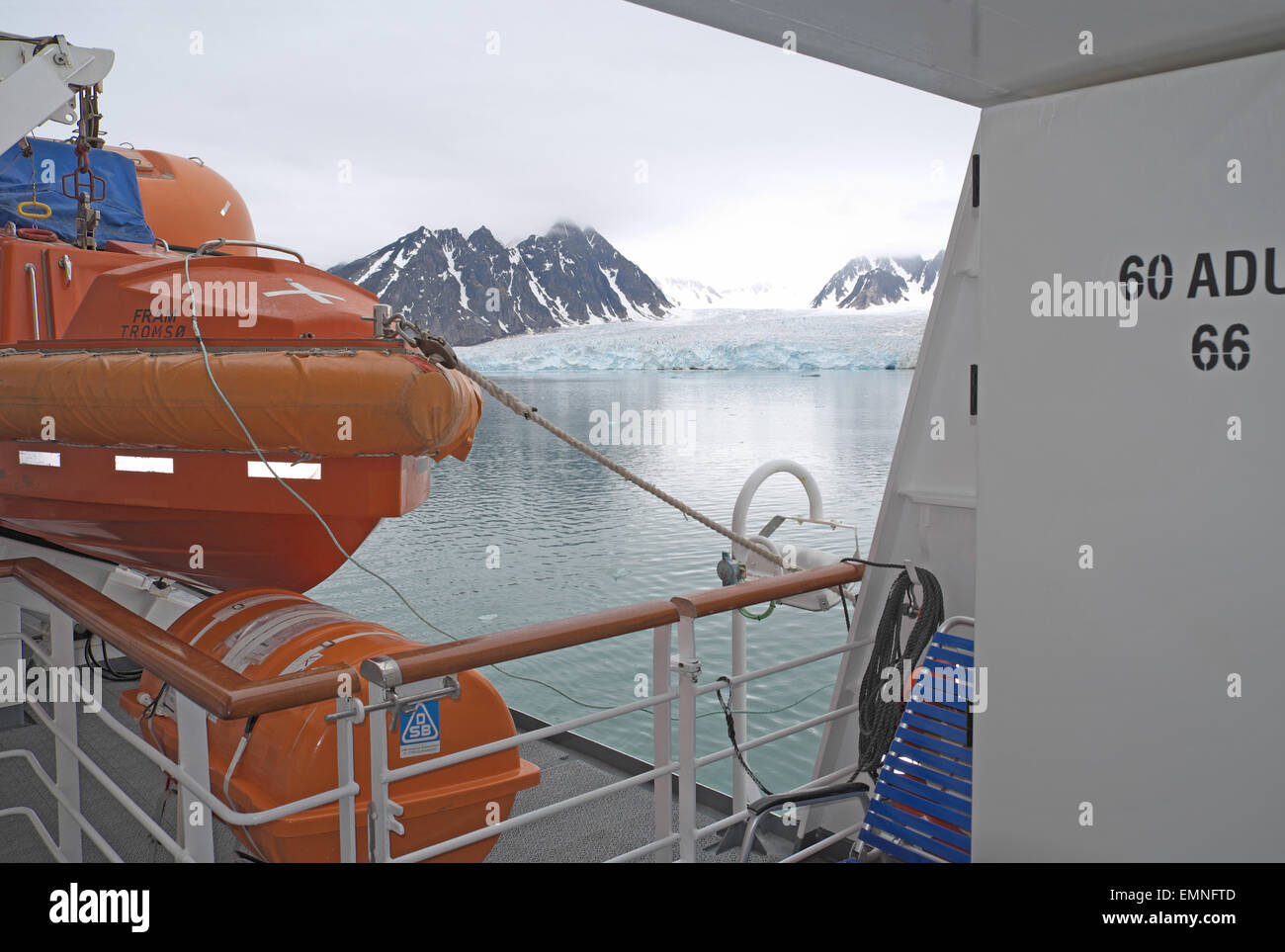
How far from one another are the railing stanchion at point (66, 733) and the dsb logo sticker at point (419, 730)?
561mm

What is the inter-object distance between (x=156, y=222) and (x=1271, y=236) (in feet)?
15.5

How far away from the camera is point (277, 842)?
1646mm

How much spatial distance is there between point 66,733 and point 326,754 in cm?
47

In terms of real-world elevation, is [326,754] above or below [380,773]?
below

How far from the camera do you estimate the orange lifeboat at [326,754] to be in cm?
167

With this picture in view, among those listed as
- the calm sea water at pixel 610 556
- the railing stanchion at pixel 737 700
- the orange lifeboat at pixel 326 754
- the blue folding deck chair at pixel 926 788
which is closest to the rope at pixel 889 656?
the blue folding deck chair at pixel 926 788

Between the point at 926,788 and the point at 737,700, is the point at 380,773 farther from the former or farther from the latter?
the point at 737,700

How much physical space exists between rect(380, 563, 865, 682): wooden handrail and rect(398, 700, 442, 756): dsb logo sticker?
332 mm

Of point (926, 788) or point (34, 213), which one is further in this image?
point (34, 213)

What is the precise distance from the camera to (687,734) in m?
1.56

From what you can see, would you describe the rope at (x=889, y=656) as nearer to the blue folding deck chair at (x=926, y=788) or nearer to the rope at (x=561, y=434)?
the blue folding deck chair at (x=926, y=788)

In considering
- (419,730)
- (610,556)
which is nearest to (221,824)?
(419,730)

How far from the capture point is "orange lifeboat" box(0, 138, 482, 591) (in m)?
2.21
